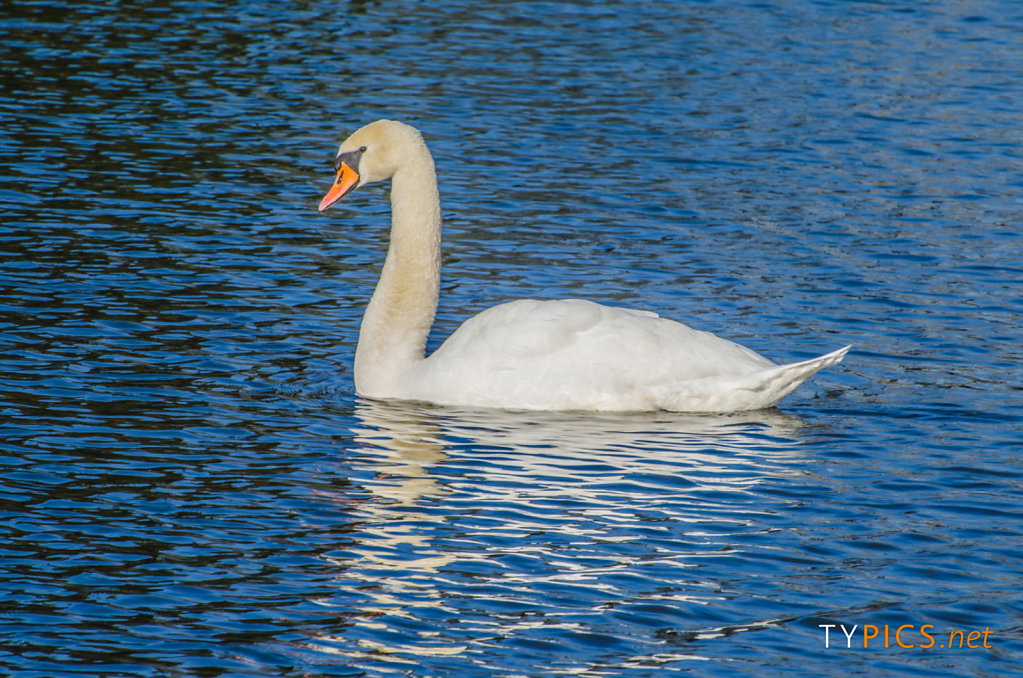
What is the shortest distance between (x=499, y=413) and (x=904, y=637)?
3688 millimetres

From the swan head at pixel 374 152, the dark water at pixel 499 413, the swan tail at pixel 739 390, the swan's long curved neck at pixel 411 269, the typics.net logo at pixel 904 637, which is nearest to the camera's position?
the typics.net logo at pixel 904 637

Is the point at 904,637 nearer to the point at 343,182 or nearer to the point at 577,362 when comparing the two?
the point at 577,362

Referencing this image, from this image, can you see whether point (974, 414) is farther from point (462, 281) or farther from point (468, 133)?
point (468, 133)

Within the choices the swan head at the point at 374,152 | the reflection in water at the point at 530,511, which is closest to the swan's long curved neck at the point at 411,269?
the swan head at the point at 374,152

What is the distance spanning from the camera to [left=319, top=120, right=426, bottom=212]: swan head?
33.7 ft

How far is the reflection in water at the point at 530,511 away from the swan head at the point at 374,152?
161 cm

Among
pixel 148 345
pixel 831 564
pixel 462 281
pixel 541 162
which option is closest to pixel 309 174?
pixel 541 162

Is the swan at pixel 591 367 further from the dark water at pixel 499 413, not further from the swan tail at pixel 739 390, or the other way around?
the dark water at pixel 499 413

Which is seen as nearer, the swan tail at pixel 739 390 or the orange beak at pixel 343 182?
the swan tail at pixel 739 390

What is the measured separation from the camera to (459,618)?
656 cm

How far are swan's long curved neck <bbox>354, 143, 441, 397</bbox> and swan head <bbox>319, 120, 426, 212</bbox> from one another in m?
0.08

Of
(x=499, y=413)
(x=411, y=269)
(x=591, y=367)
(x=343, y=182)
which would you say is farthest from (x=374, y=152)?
(x=591, y=367)

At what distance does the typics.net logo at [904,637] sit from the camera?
21.0ft

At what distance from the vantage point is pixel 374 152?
1028cm
